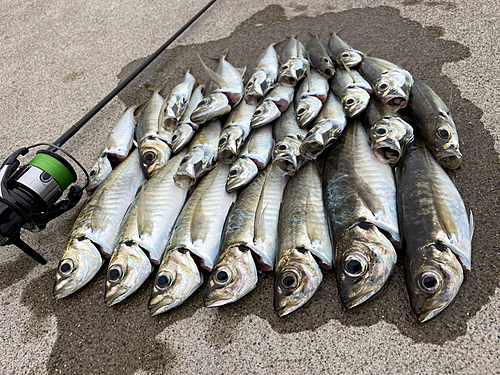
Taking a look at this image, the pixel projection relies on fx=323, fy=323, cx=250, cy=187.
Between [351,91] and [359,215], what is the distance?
3.44 ft

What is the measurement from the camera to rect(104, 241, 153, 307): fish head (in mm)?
1938

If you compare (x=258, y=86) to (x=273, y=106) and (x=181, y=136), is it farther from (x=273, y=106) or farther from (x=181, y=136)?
(x=181, y=136)

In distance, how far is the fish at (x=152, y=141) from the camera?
2.57 m

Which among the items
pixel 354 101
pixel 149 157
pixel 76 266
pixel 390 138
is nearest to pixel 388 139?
pixel 390 138

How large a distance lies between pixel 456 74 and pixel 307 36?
65.0 inches

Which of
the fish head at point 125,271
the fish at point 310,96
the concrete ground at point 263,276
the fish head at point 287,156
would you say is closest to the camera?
the concrete ground at point 263,276

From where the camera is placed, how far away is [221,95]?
106 inches

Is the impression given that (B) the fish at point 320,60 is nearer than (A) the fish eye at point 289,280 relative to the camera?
No

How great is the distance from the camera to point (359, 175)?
202cm

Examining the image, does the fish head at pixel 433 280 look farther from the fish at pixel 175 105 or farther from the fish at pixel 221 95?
the fish at pixel 175 105

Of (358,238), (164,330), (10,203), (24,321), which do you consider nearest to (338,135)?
(358,238)

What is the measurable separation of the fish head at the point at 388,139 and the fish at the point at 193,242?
101cm

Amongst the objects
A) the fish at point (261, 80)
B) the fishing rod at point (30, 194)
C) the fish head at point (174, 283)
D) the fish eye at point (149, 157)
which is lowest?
the fish head at point (174, 283)

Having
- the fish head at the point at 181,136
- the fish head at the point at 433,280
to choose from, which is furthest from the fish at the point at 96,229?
the fish head at the point at 433,280
